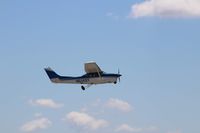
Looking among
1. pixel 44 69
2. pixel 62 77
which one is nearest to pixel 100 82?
pixel 62 77

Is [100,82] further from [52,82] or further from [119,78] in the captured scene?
[52,82]

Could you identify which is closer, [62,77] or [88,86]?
[88,86]

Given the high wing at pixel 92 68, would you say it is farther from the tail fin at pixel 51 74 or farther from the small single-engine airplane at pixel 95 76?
the tail fin at pixel 51 74

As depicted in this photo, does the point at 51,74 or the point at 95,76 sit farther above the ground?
the point at 51,74

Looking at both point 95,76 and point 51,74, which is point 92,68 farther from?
point 51,74

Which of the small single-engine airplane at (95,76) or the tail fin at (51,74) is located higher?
the tail fin at (51,74)

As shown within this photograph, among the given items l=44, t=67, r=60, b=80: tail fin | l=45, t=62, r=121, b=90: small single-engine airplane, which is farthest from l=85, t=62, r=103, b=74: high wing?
l=44, t=67, r=60, b=80: tail fin

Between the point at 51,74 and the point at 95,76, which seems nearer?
the point at 95,76

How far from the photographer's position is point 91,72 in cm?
9894

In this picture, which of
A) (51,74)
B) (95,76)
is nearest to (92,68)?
(95,76)

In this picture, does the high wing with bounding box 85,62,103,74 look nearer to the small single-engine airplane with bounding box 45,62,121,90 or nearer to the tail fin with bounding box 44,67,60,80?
the small single-engine airplane with bounding box 45,62,121,90

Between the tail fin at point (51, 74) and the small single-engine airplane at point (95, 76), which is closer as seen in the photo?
the small single-engine airplane at point (95, 76)

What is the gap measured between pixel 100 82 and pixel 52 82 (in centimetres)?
1453

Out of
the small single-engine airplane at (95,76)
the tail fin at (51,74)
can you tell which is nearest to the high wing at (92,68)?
the small single-engine airplane at (95,76)
